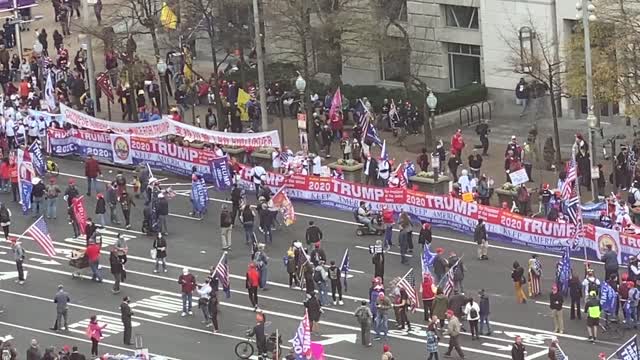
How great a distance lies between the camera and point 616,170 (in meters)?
63.3

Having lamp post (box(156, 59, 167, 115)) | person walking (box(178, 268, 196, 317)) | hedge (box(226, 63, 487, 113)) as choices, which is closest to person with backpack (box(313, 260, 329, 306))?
person walking (box(178, 268, 196, 317))

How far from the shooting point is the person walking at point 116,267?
56.8m

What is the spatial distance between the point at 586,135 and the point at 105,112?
19.2 metres

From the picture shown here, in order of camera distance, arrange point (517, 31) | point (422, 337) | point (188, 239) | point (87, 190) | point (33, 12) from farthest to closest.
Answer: point (33, 12), point (517, 31), point (87, 190), point (188, 239), point (422, 337)

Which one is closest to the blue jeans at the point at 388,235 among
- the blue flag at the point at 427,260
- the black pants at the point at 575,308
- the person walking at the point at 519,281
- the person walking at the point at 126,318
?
the blue flag at the point at 427,260

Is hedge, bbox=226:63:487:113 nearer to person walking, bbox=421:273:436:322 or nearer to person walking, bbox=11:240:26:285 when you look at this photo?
person walking, bbox=11:240:26:285

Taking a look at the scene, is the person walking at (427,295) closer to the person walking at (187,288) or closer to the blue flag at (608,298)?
the blue flag at (608,298)

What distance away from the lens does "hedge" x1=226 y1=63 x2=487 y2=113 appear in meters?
74.8

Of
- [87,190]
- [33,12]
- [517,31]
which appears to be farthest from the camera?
[33,12]

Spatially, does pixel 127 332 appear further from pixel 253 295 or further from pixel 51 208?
pixel 51 208

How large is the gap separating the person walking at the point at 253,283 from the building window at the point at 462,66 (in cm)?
2380

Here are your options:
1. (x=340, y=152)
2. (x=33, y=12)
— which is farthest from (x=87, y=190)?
(x=33, y=12)

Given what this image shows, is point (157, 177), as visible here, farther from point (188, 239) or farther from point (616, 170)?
point (616, 170)

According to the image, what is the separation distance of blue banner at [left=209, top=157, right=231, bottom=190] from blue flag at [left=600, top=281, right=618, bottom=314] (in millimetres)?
17033
